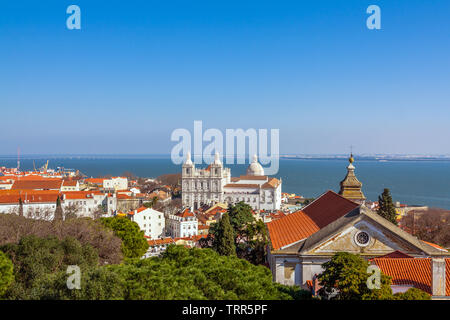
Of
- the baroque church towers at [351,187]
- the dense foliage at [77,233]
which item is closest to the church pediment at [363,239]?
the baroque church towers at [351,187]

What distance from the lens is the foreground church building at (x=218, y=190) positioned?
6038 cm

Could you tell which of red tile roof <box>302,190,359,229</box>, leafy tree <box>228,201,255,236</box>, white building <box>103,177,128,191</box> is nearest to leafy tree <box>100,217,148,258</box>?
leafy tree <box>228,201,255,236</box>

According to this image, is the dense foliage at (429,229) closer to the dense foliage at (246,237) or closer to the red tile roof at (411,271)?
the dense foliage at (246,237)

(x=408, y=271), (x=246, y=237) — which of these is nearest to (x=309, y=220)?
(x=246, y=237)

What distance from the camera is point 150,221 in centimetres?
3850

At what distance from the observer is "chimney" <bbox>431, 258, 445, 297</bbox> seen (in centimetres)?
1027

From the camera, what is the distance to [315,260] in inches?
540

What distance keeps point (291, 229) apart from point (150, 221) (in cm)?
2302

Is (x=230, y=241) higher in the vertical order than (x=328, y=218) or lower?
lower

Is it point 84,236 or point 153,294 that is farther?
point 84,236

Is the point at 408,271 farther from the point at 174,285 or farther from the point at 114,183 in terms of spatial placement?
the point at 114,183

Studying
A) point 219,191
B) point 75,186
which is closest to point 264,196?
point 219,191

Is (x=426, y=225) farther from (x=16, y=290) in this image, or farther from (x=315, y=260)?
(x=16, y=290)

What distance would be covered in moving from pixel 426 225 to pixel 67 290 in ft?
90.1
